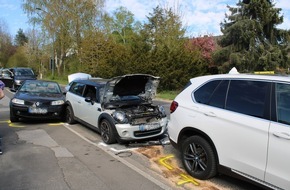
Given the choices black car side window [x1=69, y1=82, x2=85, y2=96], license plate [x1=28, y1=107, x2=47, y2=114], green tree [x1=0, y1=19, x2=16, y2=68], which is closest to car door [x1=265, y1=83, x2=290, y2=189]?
black car side window [x1=69, y1=82, x2=85, y2=96]

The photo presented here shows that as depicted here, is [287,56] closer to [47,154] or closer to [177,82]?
[177,82]

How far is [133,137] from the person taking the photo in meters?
7.00

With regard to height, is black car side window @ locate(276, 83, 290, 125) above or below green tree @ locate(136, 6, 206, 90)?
below

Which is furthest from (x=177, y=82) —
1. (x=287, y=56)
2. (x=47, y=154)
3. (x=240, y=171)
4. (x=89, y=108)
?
(x=240, y=171)

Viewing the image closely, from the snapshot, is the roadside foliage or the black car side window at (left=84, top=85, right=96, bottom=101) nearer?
the black car side window at (left=84, top=85, right=96, bottom=101)

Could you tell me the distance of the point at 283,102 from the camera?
391cm

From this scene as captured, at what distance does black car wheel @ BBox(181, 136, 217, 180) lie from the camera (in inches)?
186

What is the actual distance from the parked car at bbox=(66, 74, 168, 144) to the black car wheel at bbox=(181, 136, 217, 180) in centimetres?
198

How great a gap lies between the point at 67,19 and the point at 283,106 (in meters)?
37.8

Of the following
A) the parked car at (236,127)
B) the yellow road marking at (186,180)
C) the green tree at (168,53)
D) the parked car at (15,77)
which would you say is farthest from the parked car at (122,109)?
the parked car at (15,77)

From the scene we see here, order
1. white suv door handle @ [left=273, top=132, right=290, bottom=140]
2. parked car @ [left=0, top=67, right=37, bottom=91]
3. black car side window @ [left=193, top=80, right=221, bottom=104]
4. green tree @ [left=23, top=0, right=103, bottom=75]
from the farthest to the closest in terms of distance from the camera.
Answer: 1. green tree @ [left=23, top=0, right=103, bottom=75]
2. parked car @ [left=0, top=67, right=37, bottom=91]
3. black car side window @ [left=193, top=80, right=221, bottom=104]
4. white suv door handle @ [left=273, top=132, right=290, bottom=140]

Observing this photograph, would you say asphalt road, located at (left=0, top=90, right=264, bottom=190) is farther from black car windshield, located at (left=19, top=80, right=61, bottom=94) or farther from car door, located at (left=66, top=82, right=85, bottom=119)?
black car windshield, located at (left=19, top=80, right=61, bottom=94)

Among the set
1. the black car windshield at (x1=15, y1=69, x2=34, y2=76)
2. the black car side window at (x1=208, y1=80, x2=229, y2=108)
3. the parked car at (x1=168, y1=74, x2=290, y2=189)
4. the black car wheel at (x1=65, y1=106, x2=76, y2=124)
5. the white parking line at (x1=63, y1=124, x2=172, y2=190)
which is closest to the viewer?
the parked car at (x1=168, y1=74, x2=290, y2=189)

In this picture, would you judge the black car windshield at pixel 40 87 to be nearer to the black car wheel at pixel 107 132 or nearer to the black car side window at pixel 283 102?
the black car wheel at pixel 107 132
